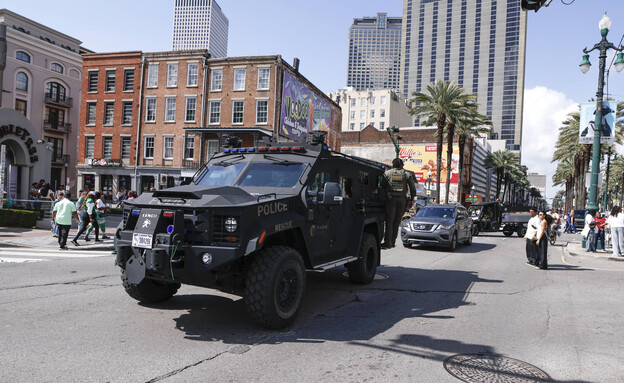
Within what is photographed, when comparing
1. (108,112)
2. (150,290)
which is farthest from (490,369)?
(108,112)

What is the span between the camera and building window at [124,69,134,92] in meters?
41.3

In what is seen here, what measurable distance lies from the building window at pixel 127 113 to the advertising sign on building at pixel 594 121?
3654 cm

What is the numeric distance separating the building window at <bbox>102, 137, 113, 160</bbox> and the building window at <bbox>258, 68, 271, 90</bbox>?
15.8 metres

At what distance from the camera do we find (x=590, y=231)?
16.3 meters

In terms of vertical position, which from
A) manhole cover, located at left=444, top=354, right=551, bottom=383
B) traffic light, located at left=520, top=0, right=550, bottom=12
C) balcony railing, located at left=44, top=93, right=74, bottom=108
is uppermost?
balcony railing, located at left=44, top=93, right=74, bottom=108

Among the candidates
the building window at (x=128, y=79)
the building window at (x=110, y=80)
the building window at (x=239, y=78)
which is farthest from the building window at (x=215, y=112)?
the building window at (x=110, y=80)

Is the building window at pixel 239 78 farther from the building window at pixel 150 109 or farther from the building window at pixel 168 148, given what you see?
the building window at pixel 150 109

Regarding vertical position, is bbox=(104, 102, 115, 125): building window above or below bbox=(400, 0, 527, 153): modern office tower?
below

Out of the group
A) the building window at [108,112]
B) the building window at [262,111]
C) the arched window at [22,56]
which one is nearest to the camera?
the building window at [262,111]

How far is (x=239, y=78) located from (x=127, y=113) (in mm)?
11601

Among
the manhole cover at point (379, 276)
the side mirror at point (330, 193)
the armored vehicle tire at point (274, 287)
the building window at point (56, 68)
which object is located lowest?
the manhole cover at point (379, 276)

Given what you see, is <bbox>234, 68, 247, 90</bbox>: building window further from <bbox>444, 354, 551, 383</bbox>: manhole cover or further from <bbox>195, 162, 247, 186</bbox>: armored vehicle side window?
<bbox>444, 354, 551, 383</bbox>: manhole cover

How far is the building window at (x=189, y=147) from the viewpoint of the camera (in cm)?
3947

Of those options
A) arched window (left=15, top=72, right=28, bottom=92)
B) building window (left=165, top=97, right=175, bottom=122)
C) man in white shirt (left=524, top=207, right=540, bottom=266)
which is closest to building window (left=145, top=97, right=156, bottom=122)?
building window (left=165, top=97, right=175, bottom=122)
